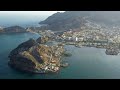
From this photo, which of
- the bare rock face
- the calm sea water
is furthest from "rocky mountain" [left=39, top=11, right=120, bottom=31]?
the bare rock face

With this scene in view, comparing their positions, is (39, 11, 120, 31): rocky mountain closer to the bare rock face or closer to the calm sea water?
the calm sea water

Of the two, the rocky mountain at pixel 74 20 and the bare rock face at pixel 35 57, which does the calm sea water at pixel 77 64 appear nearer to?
the bare rock face at pixel 35 57

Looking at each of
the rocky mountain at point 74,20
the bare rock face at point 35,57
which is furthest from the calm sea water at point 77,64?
the rocky mountain at point 74,20

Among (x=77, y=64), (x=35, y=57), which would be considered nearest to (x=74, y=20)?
(x=35, y=57)

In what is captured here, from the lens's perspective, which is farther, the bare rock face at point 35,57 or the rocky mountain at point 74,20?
the rocky mountain at point 74,20

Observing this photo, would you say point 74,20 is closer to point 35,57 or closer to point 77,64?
point 35,57
